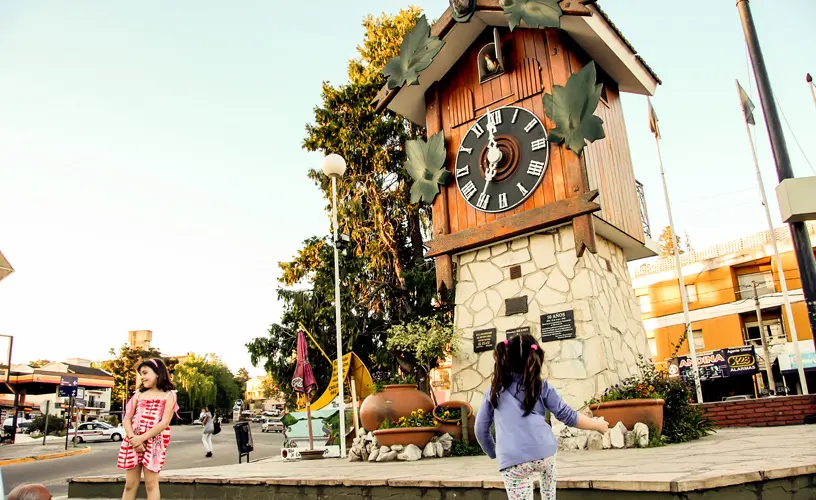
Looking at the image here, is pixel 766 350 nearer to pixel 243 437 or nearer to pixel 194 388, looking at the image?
pixel 243 437

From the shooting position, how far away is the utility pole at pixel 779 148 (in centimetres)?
772

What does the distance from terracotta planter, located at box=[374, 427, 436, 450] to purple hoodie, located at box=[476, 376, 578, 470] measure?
5532 millimetres

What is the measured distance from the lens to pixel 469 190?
11.4m

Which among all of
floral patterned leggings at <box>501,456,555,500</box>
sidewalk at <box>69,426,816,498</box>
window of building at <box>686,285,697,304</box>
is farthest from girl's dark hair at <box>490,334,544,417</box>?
window of building at <box>686,285,697,304</box>

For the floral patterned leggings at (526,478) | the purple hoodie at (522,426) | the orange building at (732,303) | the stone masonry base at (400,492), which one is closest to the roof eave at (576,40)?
the stone masonry base at (400,492)

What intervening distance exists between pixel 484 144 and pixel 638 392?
5.21 m

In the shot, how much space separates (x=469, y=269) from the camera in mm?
11281

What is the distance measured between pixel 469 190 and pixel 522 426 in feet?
26.7

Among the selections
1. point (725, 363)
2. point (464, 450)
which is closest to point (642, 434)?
point (464, 450)

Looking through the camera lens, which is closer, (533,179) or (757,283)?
(533,179)

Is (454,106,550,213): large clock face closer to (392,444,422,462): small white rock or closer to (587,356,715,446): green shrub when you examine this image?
(587,356,715,446): green shrub

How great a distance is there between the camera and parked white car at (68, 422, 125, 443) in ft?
116

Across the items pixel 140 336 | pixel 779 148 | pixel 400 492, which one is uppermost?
pixel 140 336

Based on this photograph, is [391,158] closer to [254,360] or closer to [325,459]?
[254,360]
